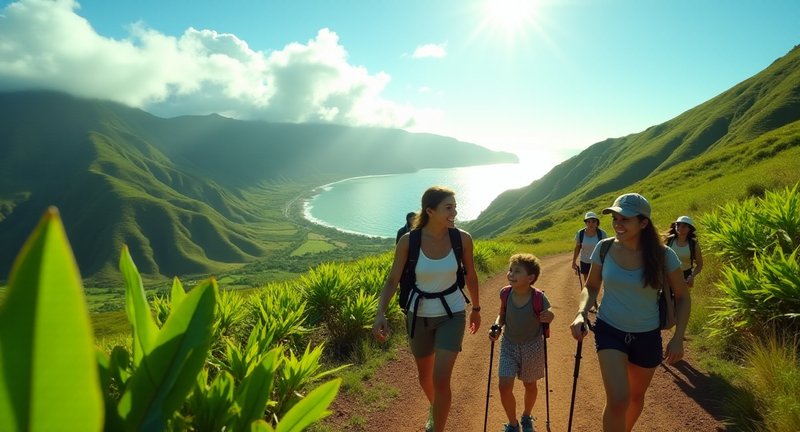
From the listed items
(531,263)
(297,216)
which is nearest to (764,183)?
(531,263)

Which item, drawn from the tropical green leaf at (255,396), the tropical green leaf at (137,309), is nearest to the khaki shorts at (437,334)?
the tropical green leaf at (255,396)

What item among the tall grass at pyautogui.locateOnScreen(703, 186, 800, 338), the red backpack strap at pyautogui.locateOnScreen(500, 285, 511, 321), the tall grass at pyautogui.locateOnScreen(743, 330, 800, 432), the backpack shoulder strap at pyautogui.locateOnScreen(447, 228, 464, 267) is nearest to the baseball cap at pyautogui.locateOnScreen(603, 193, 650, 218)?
the backpack shoulder strap at pyautogui.locateOnScreen(447, 228, 464, 267)

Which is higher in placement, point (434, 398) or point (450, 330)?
point (450, 330)

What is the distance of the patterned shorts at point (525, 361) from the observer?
4.50m

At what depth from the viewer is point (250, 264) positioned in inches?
4855

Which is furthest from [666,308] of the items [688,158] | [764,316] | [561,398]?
[688,158]

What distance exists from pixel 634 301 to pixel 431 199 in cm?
203

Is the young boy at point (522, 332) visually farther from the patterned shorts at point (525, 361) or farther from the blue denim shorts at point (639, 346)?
the blue denim shorts at point (639, 346)

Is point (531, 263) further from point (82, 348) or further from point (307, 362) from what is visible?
point (82, 348)

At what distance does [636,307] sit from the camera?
3695 mm

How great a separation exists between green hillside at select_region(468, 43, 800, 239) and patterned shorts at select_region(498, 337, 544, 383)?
1953cm

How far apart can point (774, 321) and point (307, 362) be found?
228 inches

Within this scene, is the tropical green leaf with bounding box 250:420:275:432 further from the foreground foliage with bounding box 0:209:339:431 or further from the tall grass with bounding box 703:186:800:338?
the tall grass with bounding box 703:186:800:338

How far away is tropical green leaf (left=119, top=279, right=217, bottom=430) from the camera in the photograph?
3.24ft
